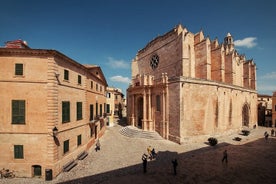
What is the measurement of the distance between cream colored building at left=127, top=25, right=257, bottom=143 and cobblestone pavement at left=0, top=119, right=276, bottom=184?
2943 mm

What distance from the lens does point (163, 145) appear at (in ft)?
64.8

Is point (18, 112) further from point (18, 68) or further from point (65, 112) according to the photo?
point (18, 68)

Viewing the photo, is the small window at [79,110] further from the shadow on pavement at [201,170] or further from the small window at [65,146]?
the shadow on pavement at [201,170]

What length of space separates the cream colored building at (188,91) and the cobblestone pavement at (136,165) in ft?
9.65

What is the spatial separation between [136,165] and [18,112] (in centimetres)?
1063

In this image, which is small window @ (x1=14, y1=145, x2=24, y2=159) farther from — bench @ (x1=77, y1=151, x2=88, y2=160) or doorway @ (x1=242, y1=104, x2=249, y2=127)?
doorway @ (x1=242, y1=104, x2=249, y2=127)

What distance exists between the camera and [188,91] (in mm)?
20969

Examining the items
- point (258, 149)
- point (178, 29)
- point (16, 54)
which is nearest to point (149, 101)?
point (178, 29)

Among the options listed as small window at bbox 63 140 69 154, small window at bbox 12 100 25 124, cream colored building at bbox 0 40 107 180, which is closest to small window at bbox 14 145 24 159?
cream colored building at bbox 0 40 107 180

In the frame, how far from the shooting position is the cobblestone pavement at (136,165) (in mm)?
11216

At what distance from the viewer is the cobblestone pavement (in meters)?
11.2

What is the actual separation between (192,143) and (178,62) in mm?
13225

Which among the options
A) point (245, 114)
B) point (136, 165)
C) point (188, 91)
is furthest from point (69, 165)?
point (245, 114)

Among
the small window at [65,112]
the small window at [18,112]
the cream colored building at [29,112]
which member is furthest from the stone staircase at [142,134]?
the small window at [18,112]
